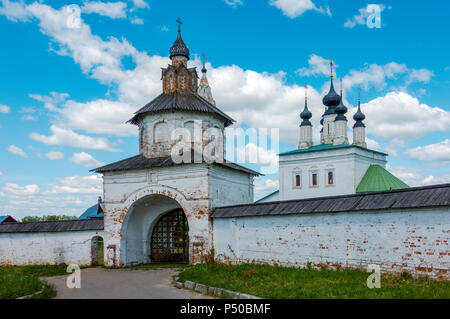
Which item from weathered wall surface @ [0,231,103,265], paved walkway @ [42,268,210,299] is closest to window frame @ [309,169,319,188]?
weathered wall surface @ [0,231,103,265]

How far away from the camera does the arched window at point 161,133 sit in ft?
53.9

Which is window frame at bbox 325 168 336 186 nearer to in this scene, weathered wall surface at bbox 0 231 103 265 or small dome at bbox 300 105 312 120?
small dome at bbox 300 105 312 120

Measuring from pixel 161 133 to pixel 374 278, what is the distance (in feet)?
33.2

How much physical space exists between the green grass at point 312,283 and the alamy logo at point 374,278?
0.31 ft

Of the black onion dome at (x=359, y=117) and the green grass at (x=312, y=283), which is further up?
the black onion dome at (x=359, y=117)

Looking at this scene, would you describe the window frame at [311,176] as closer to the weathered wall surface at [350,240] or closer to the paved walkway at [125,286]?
the weathered wall surface at [350,240]

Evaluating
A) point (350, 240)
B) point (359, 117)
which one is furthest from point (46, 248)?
point (359, 117)

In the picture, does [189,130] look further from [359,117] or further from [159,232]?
[359,117]

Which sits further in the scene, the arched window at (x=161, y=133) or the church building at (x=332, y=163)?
the church building at (x=332, y=163)

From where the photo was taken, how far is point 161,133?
1655 cm

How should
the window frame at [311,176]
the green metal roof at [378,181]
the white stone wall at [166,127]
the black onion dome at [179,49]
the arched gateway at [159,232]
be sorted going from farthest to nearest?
the window frame at [311,176] < the green metal roof at [378,181] < the black onion dome at [179,49] < the arched gateway at [159,232] < the white stone wall at [166,127]

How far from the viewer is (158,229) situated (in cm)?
1700

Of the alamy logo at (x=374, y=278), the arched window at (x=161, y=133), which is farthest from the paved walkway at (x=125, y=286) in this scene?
the arched window at (x=161, y=133)
